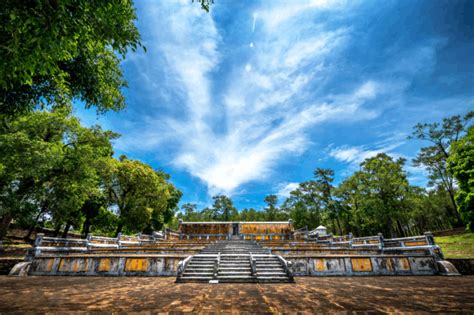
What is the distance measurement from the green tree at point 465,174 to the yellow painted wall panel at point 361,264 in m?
17.6

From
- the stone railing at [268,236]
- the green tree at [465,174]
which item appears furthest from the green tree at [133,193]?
the green tree at [465,174]

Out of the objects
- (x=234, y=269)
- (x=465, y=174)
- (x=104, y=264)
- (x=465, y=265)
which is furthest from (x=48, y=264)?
(x=465, y=174)

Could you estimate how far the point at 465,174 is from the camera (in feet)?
64.1

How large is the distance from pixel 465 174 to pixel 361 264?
2041 cm

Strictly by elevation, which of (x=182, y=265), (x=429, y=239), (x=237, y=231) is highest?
(x=237, y=231)

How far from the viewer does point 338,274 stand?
9352 millimetres

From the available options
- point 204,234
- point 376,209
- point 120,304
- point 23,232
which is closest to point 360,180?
point 376,209

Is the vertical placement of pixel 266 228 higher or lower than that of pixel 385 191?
lower

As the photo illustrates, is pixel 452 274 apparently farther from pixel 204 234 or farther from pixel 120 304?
pixel 204 234

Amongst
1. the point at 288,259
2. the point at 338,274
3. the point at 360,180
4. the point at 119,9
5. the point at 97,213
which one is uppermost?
the point at 360,180

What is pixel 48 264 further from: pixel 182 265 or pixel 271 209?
pixel 271 209

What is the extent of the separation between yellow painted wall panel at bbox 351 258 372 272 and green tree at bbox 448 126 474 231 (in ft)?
57.8

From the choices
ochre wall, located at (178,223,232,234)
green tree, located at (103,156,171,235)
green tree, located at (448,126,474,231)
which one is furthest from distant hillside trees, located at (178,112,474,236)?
green tree, located at (103,156,171,235)

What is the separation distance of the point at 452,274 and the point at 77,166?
27.4m
